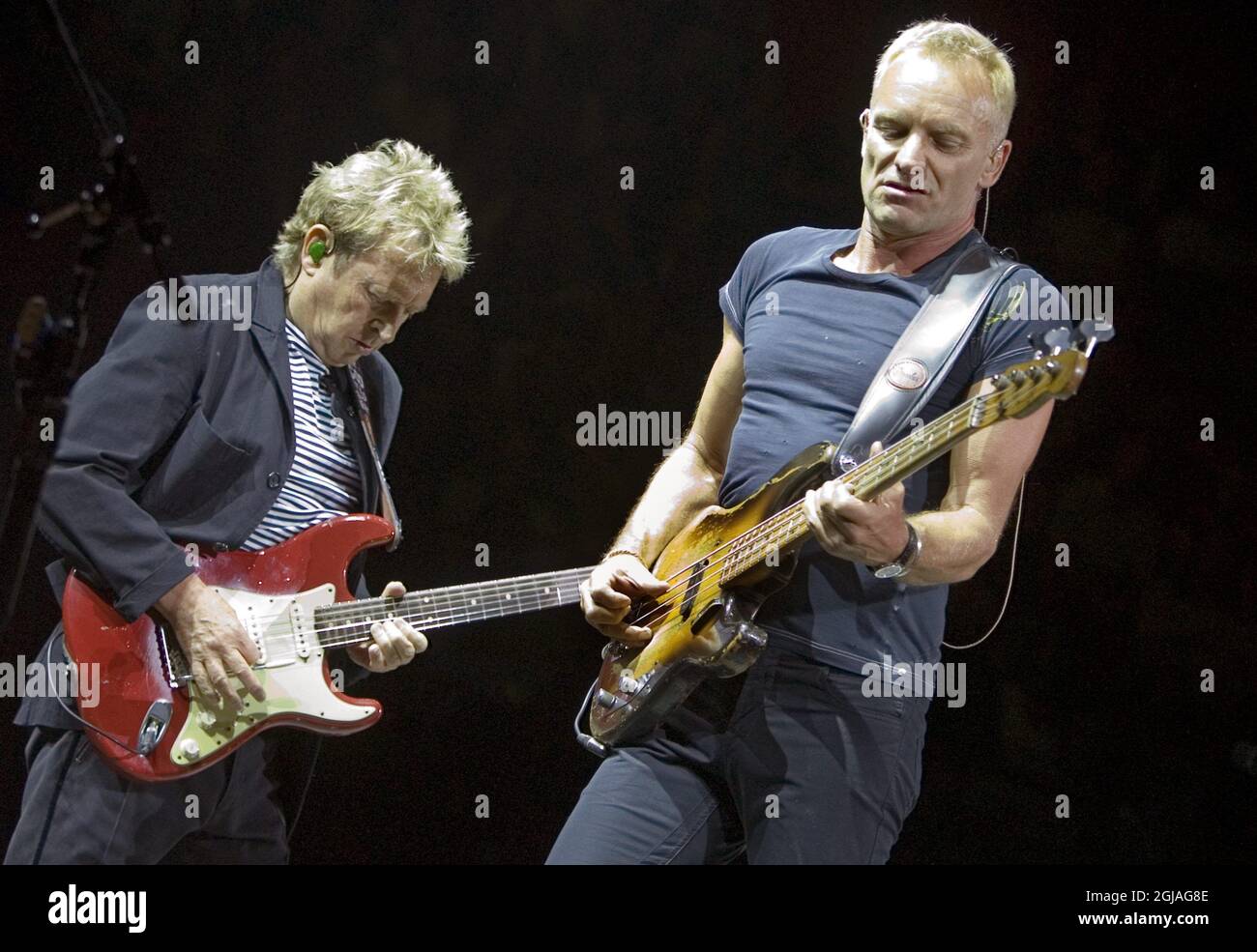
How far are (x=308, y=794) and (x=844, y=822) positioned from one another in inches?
66.1

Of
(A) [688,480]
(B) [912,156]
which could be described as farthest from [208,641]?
(B) [912,156]

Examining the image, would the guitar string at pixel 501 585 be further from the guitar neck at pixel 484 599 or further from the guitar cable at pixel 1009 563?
the guitar cable at pixel 1009 563

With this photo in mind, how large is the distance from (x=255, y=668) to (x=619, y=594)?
0.79 m

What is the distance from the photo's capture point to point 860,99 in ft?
10.7

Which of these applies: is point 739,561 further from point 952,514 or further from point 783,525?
point 952,514

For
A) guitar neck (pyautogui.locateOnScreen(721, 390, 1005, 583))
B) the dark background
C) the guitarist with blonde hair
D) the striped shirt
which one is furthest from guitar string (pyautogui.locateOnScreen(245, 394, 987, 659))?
the dark background

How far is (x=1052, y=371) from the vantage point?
6.99 feet

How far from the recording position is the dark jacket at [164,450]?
8.78 feet

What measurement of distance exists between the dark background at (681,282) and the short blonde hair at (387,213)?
0.75ft

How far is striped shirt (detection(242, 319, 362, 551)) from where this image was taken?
9.49 feet

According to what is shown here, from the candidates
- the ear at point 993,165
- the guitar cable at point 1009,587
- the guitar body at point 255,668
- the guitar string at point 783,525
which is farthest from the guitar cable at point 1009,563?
the guitar body at point 255,668

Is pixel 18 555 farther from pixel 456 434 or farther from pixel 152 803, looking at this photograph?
pixel 456 434

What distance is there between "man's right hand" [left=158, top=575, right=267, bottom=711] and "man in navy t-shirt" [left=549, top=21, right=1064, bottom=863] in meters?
0.72

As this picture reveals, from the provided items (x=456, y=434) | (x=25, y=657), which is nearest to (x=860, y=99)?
(x=456, y=434)
